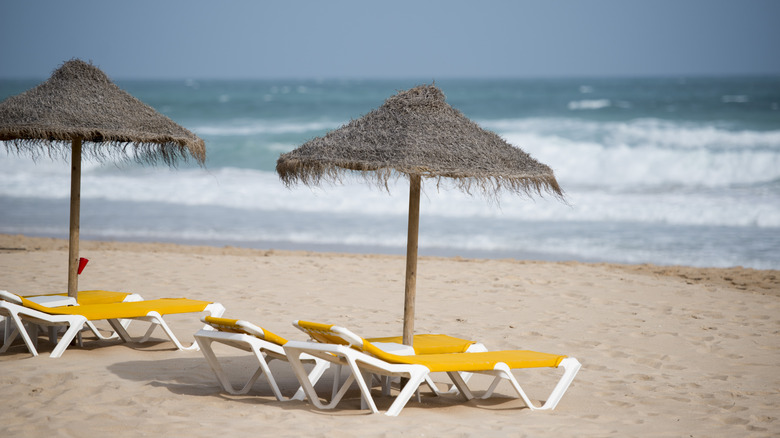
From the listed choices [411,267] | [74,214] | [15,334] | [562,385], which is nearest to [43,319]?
[15,334]

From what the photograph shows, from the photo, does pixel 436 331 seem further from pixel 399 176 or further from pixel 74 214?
pixel 74 214

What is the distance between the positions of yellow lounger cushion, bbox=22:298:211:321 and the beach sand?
312 millimetres

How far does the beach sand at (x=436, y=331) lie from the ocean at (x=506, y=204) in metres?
1.45

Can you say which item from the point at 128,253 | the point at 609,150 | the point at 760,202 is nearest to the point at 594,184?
the point at 609,150

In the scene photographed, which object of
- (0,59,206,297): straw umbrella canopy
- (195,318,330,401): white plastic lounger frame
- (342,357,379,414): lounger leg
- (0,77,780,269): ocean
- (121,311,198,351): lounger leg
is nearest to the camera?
(342,357,379,414): lounger leg

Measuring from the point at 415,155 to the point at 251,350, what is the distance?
146 centimetres

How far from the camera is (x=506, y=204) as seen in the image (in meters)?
15.5

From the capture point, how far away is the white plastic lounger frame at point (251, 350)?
14.4 ft

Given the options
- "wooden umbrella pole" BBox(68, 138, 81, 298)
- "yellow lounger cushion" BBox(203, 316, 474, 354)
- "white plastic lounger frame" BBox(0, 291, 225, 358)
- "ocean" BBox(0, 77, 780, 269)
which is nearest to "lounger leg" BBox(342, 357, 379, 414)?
"yellow lounger cushion" BBox(203, 316, 474, 354)

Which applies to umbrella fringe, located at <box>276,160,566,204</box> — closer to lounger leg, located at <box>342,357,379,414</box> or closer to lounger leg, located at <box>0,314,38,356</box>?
lounger leg, located at <box>342,357,379,414</box>

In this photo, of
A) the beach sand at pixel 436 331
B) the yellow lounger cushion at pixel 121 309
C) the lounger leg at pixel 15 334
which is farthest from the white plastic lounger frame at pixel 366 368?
the lounger leg at pixel 15 334

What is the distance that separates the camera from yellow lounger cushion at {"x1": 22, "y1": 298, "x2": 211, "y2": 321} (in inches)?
206

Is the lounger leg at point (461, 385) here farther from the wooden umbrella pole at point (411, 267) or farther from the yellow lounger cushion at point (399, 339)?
the wooden umbrella pole at point (411, 267)

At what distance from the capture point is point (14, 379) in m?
4.71
